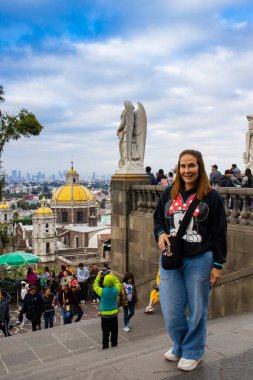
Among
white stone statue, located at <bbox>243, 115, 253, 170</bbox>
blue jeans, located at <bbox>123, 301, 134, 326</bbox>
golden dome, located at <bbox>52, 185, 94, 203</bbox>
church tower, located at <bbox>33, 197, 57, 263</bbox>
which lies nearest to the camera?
blue jeans, located at <bbox>123, 301, 134, 326</bbox>

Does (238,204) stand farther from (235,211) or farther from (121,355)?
(121,355)

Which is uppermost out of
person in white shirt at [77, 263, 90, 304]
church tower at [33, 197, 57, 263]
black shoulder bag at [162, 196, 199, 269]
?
black shoulder bag at [162, 196, 199, 269]

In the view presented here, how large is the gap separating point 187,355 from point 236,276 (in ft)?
10.5

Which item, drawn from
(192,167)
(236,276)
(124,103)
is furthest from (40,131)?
(192,167)

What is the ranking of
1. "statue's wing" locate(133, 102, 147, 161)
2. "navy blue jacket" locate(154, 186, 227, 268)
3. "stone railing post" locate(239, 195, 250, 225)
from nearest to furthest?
"navy blue jacket" locate(154, 186, 227, 268) → "stone railing post" locate(239, 195, 250, 225) → "statue's wing" locate(133, 102, 147, 161)

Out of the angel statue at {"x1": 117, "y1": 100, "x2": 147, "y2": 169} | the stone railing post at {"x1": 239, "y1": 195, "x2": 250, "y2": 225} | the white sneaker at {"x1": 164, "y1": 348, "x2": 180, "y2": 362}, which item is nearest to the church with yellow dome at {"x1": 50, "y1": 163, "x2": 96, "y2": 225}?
the angel statue at {"x1": 117, "y1": 100, "x2": 147, "y2": 169}

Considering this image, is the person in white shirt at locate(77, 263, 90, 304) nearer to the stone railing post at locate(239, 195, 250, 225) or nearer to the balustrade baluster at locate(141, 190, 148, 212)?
the balustrade baluster at locate(141, 190, 148, 212)

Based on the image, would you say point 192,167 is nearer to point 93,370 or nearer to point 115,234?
point 93,370

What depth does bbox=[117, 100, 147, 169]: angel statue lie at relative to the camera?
967 centimetres

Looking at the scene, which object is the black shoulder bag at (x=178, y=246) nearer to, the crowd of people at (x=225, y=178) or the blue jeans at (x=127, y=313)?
the blue jeans at (x=127, y=313)

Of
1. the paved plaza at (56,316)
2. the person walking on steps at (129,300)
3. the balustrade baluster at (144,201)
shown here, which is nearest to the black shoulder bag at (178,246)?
the person walking on steps at (129,300)

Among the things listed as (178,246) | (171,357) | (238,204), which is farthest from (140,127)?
(171,357)

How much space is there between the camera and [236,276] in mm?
6012

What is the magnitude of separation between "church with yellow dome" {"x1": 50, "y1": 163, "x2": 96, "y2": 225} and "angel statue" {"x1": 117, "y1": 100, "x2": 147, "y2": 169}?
65.6 metres
